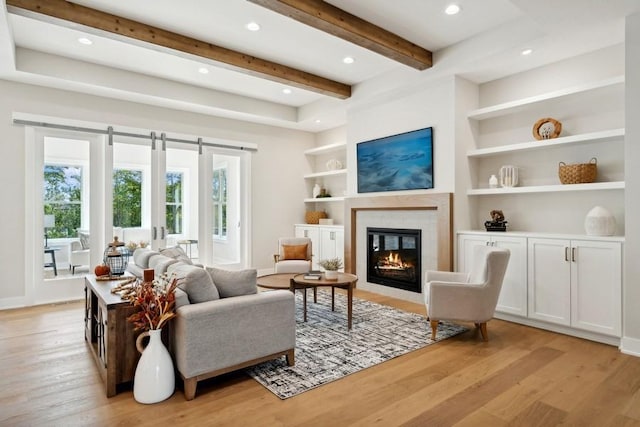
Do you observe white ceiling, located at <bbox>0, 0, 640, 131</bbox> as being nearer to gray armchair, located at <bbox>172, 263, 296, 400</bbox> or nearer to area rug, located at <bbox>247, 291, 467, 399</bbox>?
gray armchair, located at <bbox>172, 263, 296, 400</bbox>

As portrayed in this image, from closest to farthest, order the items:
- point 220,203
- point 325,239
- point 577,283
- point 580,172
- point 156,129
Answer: point 577,283, point 580,172, point 156,129, point 220,203, point 325,239

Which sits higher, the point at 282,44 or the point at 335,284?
the point at 282,44

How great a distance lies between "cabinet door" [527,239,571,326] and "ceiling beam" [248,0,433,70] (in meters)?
2.50

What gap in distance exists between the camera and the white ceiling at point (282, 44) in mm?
3432

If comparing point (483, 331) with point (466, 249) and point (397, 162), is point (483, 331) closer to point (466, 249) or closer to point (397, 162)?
point (466, 249)

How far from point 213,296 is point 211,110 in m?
4.14

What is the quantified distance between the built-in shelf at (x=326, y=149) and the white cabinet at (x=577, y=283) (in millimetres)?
3663

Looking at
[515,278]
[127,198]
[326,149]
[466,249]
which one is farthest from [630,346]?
[127,198]

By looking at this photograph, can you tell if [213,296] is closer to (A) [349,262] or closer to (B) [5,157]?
(A) [349,262]

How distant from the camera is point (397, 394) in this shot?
2.51 m

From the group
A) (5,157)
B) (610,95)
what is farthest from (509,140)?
(5,157)

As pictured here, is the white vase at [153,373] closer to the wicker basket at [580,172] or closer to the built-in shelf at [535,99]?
the wicker basket at [580,172]

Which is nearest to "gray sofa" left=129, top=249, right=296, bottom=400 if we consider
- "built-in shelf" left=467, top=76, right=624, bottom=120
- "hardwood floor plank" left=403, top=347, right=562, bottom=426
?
"hardwood floor plank" left=403, top=347, right=562, bottom=426

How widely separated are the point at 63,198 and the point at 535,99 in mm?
6123
